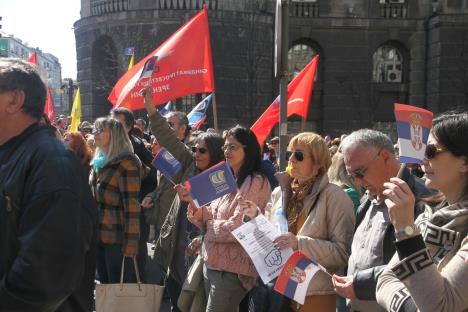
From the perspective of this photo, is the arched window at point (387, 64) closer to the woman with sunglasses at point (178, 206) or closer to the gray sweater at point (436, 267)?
the woman with sunglasses at point (178, 206)

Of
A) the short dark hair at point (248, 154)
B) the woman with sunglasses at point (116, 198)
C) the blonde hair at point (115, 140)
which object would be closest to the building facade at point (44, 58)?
the blonde hair at point (115, 140)

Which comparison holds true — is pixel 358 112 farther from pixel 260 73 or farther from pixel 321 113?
pixel 260 73

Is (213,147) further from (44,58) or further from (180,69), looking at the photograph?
(44,58)

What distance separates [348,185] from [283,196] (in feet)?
5.00

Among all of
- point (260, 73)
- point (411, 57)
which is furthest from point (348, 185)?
point (411, 57)

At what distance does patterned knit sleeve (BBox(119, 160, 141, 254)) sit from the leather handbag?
582mm

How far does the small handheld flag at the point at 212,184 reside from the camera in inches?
156

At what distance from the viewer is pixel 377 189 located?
325 cm

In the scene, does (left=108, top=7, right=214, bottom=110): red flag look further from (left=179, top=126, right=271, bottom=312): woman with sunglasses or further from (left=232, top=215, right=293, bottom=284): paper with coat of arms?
(left=232, top=215, right=293, bottom=284): paper with coat of arms

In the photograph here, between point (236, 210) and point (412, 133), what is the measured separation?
182cm

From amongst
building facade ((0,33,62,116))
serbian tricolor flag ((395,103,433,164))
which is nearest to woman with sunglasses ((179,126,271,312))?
serbian tricolor flag ((395,103,433,164))

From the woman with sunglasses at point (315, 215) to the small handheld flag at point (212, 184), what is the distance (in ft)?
0.86

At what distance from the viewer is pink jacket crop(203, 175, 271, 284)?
160 inches

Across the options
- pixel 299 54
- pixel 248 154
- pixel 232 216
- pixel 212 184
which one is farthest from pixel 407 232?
pixel 299 54
